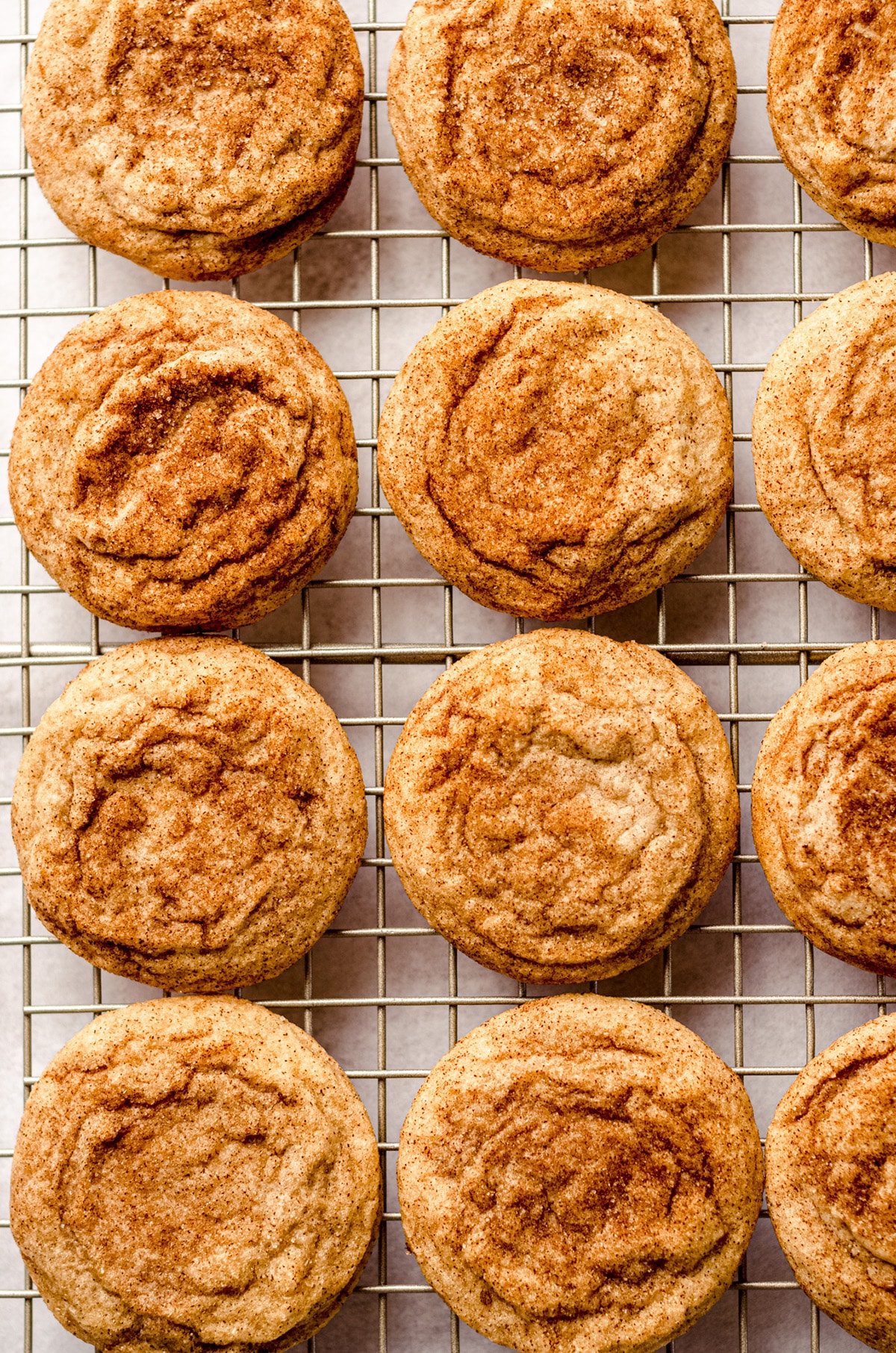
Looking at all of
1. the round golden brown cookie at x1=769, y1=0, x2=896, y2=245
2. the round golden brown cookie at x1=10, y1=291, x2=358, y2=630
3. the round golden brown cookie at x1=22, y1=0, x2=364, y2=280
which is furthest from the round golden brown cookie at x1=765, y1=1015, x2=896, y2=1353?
the round golden brown cookie at x1=22, y1=0, x2=364, y2=280

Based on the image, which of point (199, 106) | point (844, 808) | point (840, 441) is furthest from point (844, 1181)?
point (199, 106)

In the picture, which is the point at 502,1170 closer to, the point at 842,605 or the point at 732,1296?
the point at 732,1296

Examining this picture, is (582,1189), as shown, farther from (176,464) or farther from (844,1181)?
→ (176,464)

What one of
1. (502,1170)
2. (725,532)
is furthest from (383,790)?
(725,532)

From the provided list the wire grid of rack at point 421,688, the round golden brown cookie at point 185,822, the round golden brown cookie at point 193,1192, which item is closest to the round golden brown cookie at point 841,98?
the wire grid of rack at point 421,688

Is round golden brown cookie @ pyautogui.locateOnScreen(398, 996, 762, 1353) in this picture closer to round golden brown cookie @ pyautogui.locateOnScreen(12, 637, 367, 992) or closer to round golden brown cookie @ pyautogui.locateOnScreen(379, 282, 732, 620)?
round golden brown cookie @ pyautogui.locateOnScreen(12, 637, 367, 992)
